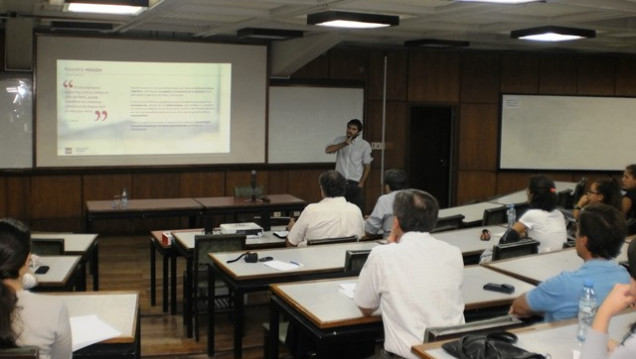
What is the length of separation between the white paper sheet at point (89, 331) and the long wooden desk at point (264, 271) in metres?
1.13

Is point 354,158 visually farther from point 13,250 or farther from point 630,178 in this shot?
point 13,250

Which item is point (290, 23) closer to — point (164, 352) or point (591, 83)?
point (164, 352)

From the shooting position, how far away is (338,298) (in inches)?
139

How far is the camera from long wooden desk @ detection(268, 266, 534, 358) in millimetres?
3199

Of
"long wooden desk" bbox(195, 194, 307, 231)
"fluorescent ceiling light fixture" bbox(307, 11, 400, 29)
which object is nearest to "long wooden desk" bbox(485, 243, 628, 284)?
"fluorescent ceiling light fixture" bbox(307, 11, 400, 29)

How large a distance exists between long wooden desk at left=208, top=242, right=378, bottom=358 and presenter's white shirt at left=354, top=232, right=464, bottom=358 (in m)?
1.13

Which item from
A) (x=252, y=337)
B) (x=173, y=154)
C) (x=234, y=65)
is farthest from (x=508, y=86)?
A: (x=252, y=337)

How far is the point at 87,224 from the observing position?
24.6ft

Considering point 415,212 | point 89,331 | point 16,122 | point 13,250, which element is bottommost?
point 89,331

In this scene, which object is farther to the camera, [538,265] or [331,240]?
[331,240]

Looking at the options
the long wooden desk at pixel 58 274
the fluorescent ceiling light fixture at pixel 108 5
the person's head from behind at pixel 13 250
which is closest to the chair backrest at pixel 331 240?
the long wooden desk at pixel 58 274

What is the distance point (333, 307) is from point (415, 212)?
0.64 metres

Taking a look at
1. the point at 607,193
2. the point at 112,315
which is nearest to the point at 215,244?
the point at 112,315

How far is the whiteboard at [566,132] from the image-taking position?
1141 cm
